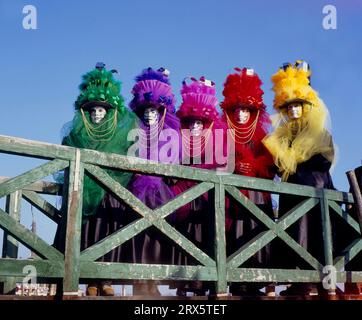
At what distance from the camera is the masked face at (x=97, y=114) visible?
4.77 meters

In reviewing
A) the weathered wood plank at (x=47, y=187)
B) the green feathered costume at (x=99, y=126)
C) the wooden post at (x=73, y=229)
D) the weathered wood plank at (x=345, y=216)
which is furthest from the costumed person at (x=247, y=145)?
the wooden post at (x=73, y=229)

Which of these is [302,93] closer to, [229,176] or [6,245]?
[229,176]

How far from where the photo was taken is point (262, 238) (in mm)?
3732

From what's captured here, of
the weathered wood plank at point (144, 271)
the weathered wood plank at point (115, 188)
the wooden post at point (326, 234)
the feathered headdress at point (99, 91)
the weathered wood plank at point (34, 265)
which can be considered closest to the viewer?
the weathered wood plank at point (34, 265)

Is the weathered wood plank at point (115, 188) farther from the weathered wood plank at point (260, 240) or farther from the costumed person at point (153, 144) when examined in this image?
the costumed person at point (153, 144)

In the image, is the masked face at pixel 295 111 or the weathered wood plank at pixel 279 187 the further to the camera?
the masked face at pixel 295 111

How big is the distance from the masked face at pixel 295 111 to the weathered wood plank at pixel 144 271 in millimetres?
2225

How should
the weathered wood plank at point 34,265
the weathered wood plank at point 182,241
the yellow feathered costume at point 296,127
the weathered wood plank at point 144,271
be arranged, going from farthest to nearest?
the yellow feathered costume at point 296,127
the weathered wood plank at point 182,241
the weathered wood plank at point 144,271
the weathered wood plank at point 34,265

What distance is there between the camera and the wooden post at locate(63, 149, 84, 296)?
2869 millimetres

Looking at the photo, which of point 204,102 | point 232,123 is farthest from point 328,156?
point 204,102

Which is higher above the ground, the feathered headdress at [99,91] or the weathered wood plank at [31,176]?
the feathered headdress at [99,91]

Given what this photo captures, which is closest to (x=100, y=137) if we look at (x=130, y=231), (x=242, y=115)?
(x=242, y=115)

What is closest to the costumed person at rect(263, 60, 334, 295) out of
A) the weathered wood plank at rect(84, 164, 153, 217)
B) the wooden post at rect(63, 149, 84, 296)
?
the weathered wood plank at rect(84, 164, 153, 217)
